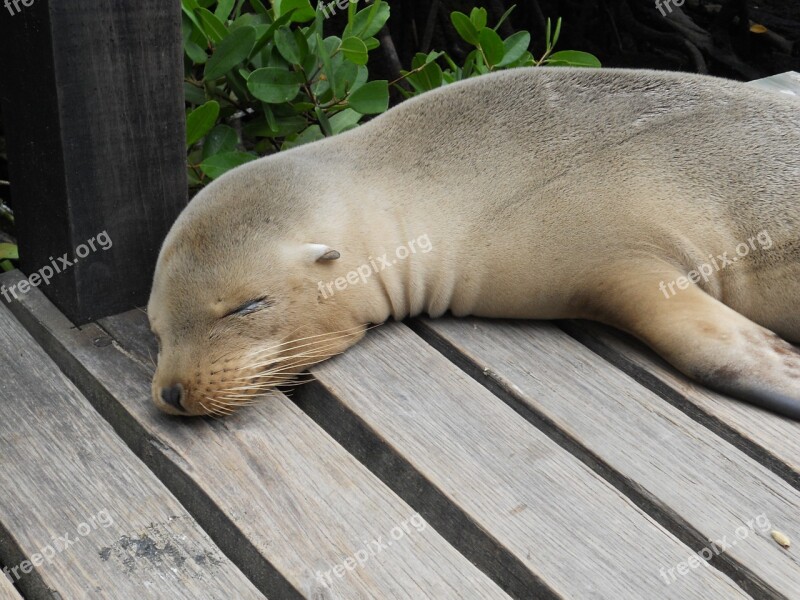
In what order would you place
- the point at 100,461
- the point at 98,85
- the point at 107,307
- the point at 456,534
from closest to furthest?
the point at 456,534 < the point at 100,461 < the point at 98,85 < the point at 107,307

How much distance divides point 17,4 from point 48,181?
49cm

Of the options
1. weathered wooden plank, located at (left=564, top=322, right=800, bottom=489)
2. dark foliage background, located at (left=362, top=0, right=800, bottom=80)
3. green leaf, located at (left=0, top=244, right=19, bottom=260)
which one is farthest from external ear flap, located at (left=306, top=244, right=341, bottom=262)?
dark foliage background, located at (left=362, top=0, right=800, bottom=80)

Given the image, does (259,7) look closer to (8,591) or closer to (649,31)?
(8,591)

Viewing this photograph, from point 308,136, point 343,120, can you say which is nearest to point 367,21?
point 343,120

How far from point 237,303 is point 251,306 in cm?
4

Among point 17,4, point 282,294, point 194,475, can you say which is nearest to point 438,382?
point 282,294

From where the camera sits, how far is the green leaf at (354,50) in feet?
12.8

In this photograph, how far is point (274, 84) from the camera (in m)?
3.85

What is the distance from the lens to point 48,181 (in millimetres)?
2854

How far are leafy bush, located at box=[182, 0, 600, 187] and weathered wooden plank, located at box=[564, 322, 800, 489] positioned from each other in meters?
1.52

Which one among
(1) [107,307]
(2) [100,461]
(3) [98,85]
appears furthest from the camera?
(1) [107,307]

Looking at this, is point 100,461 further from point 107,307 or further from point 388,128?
point 388,128

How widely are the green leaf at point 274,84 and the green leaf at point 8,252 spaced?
106cm

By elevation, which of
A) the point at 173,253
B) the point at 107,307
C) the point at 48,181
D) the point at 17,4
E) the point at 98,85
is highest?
the point at 17,4
